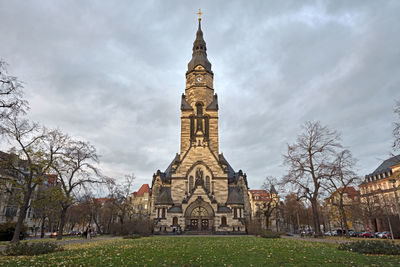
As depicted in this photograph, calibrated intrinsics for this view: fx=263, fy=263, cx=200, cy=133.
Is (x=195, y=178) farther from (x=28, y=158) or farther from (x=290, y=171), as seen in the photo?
(x=28, y=158)

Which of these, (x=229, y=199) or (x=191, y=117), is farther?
(x=191, y=117)

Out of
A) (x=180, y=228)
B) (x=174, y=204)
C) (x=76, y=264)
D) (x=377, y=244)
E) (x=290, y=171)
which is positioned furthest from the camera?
(x=174, y=204)

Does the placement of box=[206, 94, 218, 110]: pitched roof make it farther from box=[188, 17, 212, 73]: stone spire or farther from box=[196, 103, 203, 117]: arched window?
box=[188, 17, 212, 73]: stone spire

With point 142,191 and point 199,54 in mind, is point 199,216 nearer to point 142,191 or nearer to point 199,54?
point 199,54

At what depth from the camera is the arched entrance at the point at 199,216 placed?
41.4m

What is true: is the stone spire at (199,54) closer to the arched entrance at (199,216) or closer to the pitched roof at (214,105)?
the pitched roof at (214,105)

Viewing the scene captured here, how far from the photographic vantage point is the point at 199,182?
142ft

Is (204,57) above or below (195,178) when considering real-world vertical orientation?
above

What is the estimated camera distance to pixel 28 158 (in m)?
23.6

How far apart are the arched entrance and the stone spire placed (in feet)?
93.1

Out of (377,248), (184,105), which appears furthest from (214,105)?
(377,248)

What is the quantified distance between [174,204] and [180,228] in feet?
15.1

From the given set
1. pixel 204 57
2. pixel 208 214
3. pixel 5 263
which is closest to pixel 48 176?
pixel 5 263

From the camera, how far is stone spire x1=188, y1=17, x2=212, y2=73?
55619 millimetres
